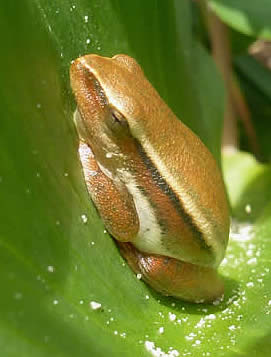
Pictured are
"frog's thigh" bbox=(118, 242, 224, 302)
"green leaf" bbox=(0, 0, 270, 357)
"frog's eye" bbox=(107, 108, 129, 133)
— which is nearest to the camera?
"green leaf" bbox=(0, 0, 270, 357)

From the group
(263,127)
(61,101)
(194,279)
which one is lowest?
(263,127)

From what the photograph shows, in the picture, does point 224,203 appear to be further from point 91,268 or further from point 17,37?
point 17,37

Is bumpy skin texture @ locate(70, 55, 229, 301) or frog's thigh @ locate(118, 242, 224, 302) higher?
bumpy skin texture @ locate(70, 55, 229, 301)

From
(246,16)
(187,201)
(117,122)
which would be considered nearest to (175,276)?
(187,201)

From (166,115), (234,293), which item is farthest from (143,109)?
(234,293)

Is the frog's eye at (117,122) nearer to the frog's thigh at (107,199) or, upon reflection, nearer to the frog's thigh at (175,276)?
the frog's thigh at (107,199)

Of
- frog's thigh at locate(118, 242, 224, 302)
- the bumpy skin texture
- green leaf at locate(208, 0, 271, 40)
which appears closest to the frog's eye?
the bumpy skin texture

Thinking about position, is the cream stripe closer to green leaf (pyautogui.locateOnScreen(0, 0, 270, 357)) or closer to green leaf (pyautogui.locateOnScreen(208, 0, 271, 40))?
green leaf (pyautogui.locateOnScreen(0, 0, 270, 357))

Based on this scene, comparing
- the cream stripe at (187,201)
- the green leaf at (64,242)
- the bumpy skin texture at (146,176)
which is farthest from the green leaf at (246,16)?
the cream stripe at (187,201)
